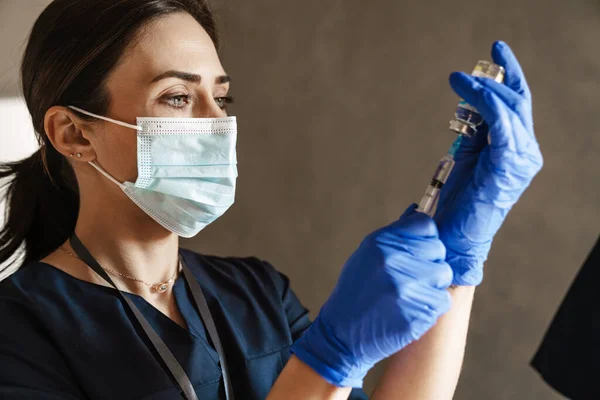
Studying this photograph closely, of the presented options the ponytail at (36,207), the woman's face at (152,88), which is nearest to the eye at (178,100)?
the woman's face at (152,88)

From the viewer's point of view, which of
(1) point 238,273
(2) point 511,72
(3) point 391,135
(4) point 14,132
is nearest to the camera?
(2) point 511,72

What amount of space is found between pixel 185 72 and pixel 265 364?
643 mm

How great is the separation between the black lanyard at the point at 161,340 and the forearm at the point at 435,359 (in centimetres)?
35

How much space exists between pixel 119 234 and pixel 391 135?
1.20m

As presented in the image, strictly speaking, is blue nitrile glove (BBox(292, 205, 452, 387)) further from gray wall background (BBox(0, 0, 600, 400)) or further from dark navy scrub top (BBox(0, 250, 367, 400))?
gray wall background (BBox(0, 0, 600, 400))

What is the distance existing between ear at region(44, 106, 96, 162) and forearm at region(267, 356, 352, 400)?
0.62m

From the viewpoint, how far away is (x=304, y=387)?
1.02 meters

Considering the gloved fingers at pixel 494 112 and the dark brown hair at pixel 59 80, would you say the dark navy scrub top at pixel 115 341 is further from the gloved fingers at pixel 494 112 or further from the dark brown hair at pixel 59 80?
the gloved fingers at pixel 494 112

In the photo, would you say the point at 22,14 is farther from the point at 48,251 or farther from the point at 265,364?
the point at 265,364

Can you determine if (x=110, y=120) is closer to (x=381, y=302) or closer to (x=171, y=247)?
(x=171, y=247)

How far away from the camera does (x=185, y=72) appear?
1.25m

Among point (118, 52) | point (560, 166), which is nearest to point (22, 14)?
point (118, 52)

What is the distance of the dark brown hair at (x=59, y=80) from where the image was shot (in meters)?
1.24


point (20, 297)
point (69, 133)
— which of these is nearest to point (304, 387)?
point (20, 297)
